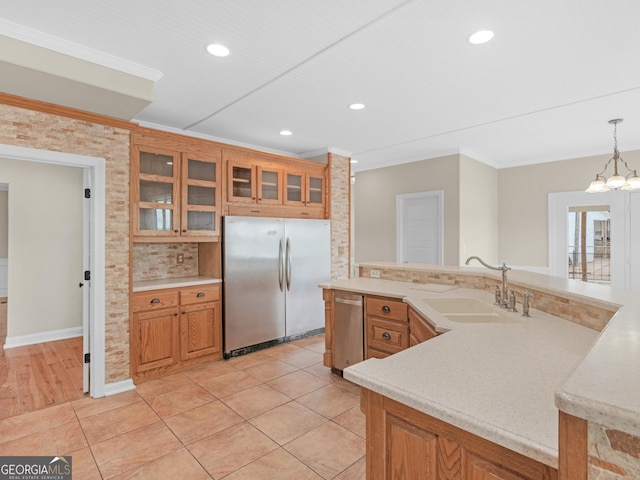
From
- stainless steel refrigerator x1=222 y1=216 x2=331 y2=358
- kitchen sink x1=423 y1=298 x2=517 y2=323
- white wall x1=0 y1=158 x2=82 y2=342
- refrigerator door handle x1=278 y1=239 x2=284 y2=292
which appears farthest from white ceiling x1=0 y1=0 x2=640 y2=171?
white wall x1=0 y1=158 x2=82 y2=342

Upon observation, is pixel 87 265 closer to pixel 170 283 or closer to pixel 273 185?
pixel 170 283

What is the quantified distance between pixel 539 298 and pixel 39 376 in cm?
433

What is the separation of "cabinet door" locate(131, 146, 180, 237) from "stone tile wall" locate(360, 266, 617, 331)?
7.17 feet

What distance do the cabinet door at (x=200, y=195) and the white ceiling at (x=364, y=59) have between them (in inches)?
19.1

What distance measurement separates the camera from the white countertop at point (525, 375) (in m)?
0.67

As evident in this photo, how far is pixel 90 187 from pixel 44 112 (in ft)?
2.07

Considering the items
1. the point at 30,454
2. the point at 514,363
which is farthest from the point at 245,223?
the point at 514,363

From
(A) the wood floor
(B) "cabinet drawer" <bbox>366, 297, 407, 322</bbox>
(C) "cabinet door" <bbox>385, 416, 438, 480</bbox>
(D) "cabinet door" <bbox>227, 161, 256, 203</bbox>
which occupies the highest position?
(D) "cabinet door" <bbox>227, 161, 256, 203</bbox>

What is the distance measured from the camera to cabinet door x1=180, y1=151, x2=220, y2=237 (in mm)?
3523

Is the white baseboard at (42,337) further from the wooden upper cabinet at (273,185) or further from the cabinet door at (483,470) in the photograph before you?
the cabinet door at (483,470)

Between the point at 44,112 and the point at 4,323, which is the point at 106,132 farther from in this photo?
the point at 4,323

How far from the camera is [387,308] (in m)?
2.85

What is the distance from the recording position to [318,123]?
12.7 ft

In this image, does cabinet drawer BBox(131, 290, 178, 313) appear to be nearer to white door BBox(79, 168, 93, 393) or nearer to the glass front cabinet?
white door BBox(79, 168, 93, 393)
